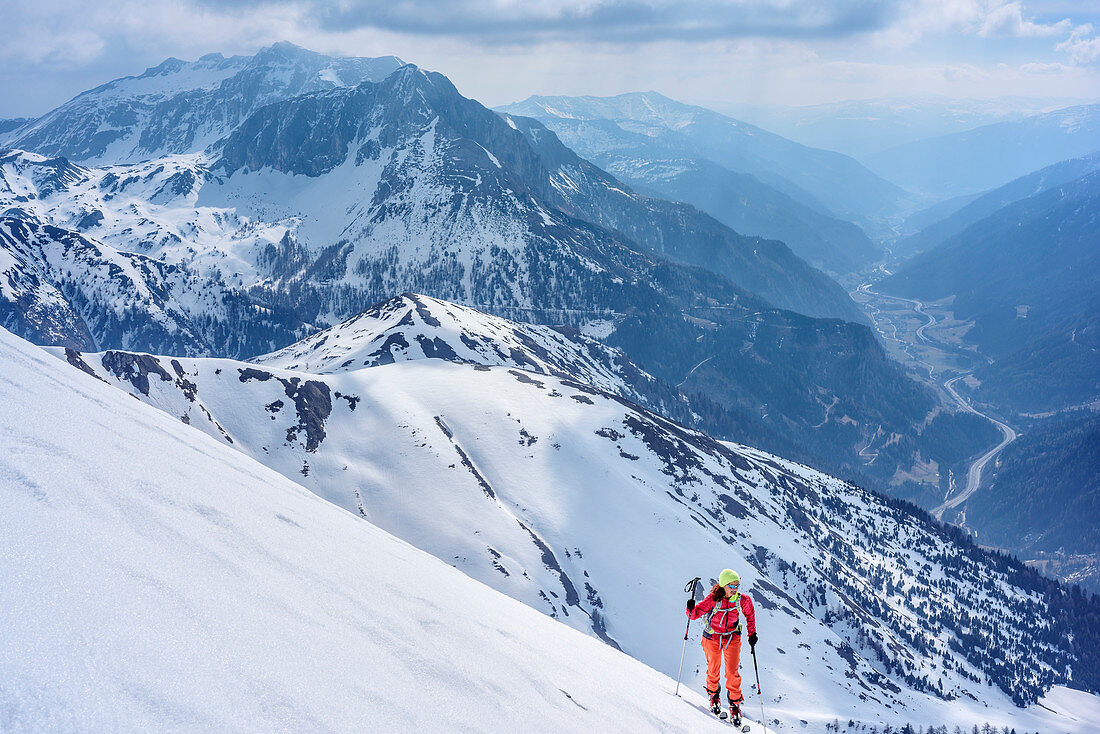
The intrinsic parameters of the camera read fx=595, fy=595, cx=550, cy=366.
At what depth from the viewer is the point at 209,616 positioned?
11.4 meters

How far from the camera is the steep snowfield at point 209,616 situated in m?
8.82

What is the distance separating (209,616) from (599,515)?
10225cm

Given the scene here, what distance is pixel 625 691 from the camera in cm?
1931

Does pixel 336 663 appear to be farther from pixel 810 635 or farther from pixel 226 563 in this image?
pixel 810 635

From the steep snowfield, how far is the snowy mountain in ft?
232

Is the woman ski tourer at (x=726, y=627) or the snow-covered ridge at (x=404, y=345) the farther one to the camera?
the snow-covered ridge at (x=404, y=345)

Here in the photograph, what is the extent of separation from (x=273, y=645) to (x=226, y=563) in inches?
126

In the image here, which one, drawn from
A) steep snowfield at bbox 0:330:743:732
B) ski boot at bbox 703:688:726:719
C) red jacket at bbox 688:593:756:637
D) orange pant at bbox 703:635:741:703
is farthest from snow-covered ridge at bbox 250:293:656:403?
steep snowfield at bbox 0:330:743:732

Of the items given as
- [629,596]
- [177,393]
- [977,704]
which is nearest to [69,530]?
[629,596]

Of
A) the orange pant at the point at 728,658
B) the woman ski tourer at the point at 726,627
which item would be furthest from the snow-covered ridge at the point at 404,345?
the woman ski tourer at the point at 726,627

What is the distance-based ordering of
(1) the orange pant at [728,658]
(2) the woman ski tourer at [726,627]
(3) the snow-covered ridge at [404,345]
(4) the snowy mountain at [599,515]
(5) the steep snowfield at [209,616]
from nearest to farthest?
(5) the steep snowfield at [209,616] → (2) the woman ski tourer at [726,627] → (1) the orange pant at [728,658] → (4) the snowy mountain at [599,515] → (3) the snow-covered ridge at [404,345]

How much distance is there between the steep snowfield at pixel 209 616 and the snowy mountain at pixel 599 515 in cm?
7077

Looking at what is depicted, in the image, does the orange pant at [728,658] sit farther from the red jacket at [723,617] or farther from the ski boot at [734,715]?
the red jacket at [723,617]

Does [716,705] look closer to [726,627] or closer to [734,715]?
[734,715]
